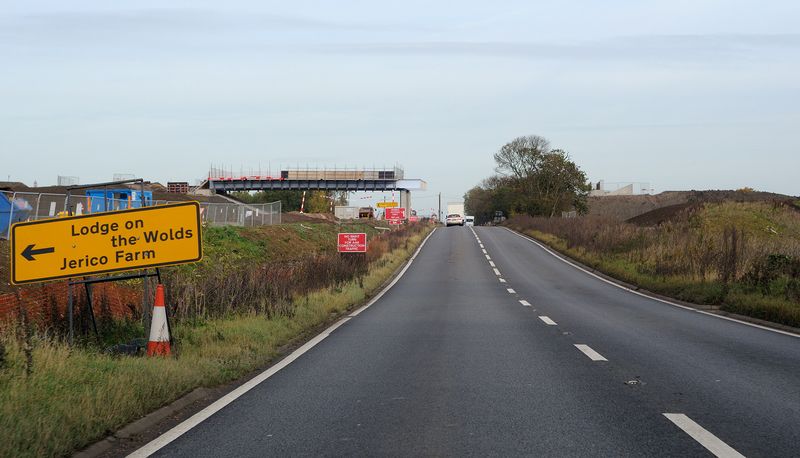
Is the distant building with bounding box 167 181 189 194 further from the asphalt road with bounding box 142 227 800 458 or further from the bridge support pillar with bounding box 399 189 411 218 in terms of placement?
the asphalt road with bounding box 142 227 800 458

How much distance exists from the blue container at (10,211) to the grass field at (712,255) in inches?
873

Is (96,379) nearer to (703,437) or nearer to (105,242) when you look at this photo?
(105,242)

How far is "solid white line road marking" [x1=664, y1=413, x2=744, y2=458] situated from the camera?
532 cm

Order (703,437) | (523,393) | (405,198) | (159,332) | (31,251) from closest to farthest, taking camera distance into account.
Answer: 1. (703,437)
2. (523,393)
3. (159,332)
4. (31,251)
5. (405,198)

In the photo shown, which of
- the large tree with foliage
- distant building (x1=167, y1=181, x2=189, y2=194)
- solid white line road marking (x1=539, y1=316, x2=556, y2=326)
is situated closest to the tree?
the large tree with foliage

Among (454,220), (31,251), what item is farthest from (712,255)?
(454,220)

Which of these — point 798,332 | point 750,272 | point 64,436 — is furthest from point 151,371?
point 750,272

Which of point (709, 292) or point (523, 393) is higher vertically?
point (523, 393)

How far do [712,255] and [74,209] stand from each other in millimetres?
27345

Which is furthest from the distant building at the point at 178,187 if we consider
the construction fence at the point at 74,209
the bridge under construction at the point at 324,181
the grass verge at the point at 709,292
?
the grass verge at the point at 709,292

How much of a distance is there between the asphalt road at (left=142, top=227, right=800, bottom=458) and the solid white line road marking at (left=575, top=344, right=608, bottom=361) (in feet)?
0.10

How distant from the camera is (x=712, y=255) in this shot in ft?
78.2

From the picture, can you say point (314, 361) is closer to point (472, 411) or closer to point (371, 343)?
point (371, 343)

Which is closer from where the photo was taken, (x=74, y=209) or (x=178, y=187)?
(x=74, y=209)
